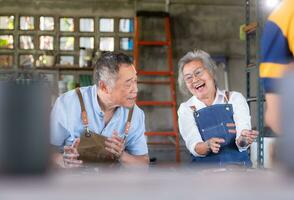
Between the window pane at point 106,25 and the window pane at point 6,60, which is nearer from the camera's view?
the window pane at point 6,60

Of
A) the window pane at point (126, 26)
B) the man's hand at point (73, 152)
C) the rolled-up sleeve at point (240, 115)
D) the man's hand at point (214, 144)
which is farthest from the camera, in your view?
the window pane at point (126, 26)

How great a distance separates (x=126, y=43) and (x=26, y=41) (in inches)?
61.9

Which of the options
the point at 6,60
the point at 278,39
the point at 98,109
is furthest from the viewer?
the point at 6,60

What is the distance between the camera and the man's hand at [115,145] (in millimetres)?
2381

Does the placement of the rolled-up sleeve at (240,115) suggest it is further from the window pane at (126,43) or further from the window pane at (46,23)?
the window pane at (46,23)

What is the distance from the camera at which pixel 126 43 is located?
8258 millimetres

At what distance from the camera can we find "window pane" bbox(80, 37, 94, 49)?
26.9ft

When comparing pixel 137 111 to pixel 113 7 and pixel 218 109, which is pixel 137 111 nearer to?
pixel 218 109

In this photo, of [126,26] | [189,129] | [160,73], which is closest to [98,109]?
[189,129]

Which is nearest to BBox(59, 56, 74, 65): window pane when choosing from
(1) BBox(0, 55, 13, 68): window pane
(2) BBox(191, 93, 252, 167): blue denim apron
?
(1) BBox(0, 55, 13, 68): window pane

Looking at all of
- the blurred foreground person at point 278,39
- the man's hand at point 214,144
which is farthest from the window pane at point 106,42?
the blurred foreground person at point 278,39

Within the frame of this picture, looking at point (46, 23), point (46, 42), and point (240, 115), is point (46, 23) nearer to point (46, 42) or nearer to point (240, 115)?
point (46, 42)

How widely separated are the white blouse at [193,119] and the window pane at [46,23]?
575 cm

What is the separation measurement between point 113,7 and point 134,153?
597 cm
